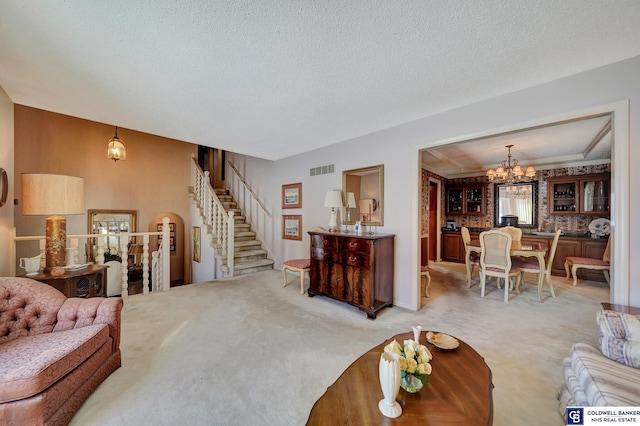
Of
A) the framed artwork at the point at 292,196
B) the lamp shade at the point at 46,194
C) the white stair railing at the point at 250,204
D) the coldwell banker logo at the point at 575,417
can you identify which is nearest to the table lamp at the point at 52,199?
the lamp shade at the point at 46,194

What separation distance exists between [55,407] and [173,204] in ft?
19.1

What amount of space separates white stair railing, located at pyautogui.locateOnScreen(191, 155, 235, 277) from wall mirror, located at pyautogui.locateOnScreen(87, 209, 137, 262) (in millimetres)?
1542

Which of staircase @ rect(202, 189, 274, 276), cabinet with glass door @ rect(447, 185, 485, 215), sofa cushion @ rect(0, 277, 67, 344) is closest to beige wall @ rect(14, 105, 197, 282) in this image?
staircase @ rect(202, 189, 274, 276)

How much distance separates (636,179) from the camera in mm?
1872

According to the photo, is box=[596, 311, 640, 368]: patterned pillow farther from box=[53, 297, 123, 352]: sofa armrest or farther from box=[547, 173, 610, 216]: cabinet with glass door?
box=[547, 173, 610, 216]: cabinet with glass door

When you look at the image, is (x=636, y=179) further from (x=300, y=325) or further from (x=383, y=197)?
(x=300, y=325)

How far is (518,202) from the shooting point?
5.83 m

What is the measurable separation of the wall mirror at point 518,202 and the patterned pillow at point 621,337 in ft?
16.9

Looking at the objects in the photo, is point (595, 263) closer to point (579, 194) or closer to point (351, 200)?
point (579, 194)

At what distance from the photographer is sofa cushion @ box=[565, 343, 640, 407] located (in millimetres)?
1132

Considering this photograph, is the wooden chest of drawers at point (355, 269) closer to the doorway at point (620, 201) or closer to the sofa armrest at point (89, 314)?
the doorway at point (620, 201)

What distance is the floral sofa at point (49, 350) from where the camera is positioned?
124 cm

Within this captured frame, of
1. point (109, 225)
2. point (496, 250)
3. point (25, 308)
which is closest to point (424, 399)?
point (25, 308)

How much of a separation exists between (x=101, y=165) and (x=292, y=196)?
4.41 m
